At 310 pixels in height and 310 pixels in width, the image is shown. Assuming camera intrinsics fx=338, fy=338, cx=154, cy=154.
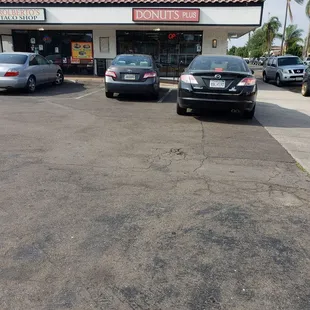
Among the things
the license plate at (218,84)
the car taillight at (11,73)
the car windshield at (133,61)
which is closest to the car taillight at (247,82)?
the license plate at (218,84)

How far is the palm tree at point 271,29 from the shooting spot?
6788cm

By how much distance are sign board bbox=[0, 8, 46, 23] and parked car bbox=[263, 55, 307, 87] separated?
13.3m

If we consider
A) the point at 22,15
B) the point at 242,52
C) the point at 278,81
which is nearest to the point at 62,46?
the point at 22,15

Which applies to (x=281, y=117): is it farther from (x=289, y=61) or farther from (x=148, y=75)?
(x=289, y=61)

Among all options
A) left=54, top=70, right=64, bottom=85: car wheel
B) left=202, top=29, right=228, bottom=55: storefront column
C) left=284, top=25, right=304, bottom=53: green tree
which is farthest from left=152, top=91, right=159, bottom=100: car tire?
left=284, top=25, right=304, bottom=53: green tree

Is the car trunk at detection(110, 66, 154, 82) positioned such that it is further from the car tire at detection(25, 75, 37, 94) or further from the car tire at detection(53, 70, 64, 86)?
the car tire at detection(53, 70, 64, 86)

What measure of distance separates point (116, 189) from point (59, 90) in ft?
35.9

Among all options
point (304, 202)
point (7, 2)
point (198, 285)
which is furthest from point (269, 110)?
point (7, 2)

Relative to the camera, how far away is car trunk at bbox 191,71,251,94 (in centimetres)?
779

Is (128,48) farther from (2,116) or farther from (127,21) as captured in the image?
(2,116)

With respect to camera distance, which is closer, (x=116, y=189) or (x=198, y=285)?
(x=198, y=285)

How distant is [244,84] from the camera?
787 cm

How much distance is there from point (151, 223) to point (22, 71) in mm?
10594

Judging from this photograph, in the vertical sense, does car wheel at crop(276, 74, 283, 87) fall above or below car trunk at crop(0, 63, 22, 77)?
below
